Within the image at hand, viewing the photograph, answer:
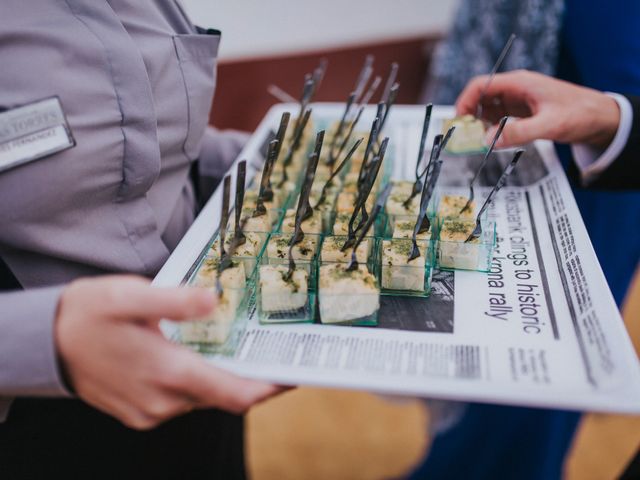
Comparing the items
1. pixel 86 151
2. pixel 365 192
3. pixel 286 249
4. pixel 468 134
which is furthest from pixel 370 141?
pixel 86 151

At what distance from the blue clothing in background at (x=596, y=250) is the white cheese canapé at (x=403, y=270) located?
21.2 inches

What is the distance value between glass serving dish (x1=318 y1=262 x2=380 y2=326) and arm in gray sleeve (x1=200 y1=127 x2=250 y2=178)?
1.63 feet

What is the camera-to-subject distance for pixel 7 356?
2.04ft

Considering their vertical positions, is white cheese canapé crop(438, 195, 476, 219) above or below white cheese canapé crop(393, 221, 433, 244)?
above

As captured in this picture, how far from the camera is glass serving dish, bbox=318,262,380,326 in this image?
2.74ft

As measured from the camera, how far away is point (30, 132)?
2.24 feet

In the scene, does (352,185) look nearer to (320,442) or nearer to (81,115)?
(81,115)

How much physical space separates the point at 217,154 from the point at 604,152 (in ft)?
2.65

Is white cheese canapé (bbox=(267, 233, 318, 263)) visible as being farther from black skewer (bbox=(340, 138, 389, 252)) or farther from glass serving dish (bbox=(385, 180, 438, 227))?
glass serving dish (bbox=(385, 180, 438, 227))

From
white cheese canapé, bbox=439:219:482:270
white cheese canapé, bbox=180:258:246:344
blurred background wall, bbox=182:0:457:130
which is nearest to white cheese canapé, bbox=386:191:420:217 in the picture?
white cheese canapé, bbox=439:219:482:270

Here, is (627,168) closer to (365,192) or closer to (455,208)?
(455,208)

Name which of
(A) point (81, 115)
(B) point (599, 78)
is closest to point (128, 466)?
(A) point (81, 115)

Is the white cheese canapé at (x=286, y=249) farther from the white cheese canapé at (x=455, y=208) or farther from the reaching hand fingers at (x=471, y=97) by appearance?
the reaching hand fingers at (x=471, y=97)

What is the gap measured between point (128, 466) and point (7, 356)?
397 mm
